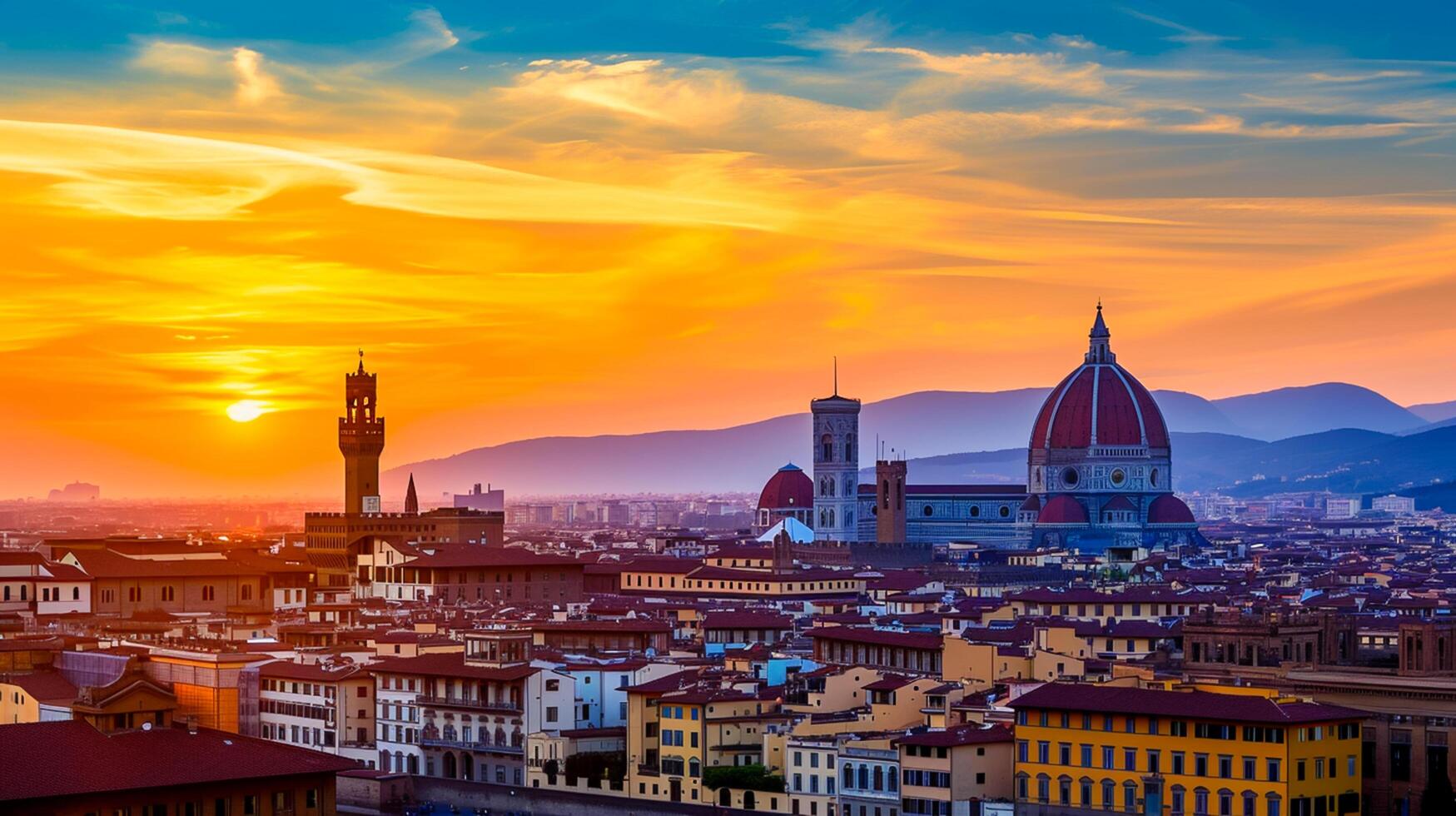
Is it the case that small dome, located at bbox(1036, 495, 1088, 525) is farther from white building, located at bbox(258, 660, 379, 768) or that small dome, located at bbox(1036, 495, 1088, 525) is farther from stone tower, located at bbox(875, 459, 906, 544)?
white building, located at bbox(258, 660, 379, 768)

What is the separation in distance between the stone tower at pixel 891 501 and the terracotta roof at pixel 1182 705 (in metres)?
114

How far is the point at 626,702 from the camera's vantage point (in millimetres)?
67750

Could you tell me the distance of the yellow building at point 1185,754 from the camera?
53.5 metres

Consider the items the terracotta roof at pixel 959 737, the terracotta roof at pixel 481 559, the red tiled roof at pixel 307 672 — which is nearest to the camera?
the terracotta roof at pixel 959 737

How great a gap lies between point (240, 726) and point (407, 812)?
9752 millimetres

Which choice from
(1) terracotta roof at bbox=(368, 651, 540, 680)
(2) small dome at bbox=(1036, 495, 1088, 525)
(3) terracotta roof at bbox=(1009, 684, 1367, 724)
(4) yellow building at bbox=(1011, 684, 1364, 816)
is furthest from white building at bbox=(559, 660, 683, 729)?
(2) small dome at bbox=(1036, 495, 1088, 525)

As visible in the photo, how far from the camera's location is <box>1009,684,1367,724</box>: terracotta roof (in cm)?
5391

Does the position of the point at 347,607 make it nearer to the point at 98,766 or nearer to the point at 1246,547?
the point at 98,766

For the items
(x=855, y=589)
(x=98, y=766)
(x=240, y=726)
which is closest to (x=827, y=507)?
(x=855, y=589)

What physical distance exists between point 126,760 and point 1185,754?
2214 cm

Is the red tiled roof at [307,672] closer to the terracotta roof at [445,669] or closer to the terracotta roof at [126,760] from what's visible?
the terracotta roof at [445,669]

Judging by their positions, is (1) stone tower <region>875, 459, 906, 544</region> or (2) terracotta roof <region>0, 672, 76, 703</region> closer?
(2) terracotta roof <region>0, 672, 76, 703</region>

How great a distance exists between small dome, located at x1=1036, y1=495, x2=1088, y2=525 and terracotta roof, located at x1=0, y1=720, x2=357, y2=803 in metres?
128

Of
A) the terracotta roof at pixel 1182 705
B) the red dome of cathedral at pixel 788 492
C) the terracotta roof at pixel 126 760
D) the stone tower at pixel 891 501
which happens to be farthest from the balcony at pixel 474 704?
the red dome of cathedral at pixel 788 492
